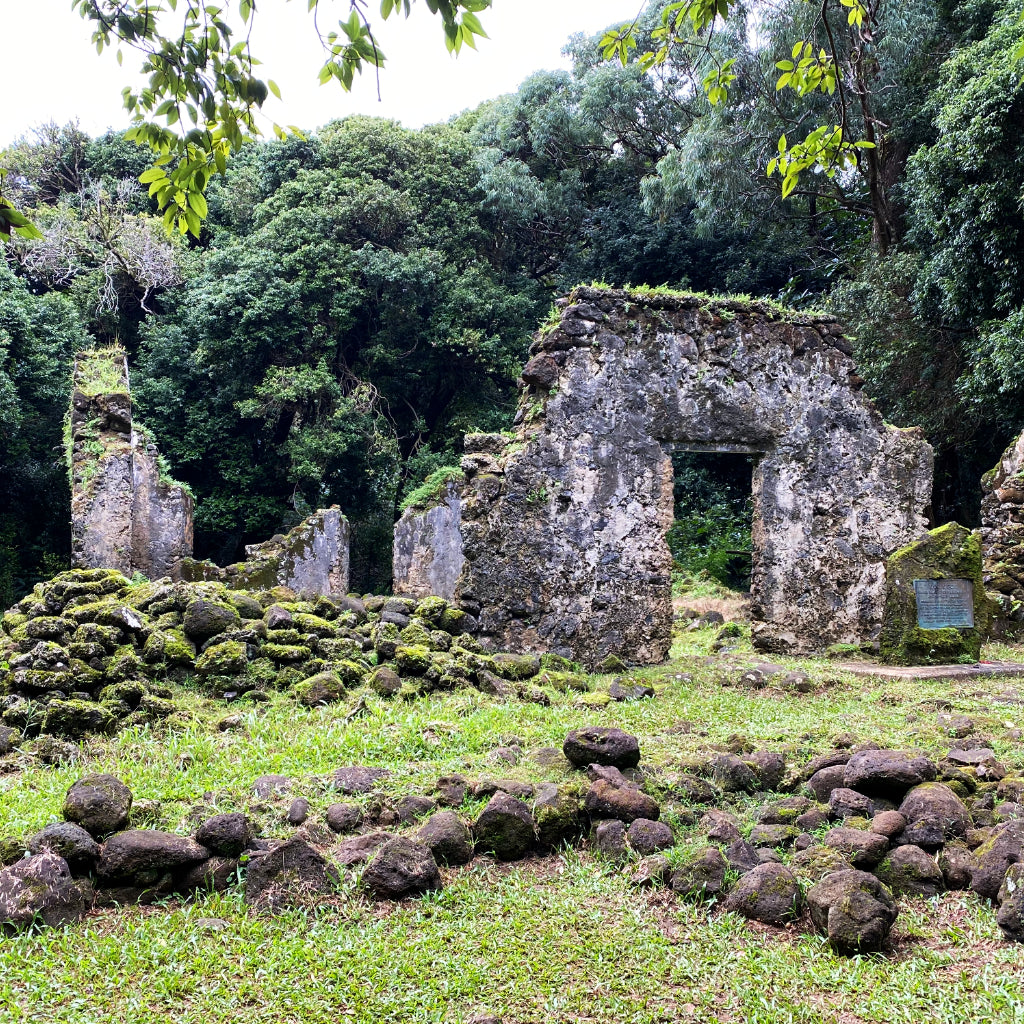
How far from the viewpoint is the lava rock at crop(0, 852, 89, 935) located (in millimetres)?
2934

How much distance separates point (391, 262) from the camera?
19875 millimetres

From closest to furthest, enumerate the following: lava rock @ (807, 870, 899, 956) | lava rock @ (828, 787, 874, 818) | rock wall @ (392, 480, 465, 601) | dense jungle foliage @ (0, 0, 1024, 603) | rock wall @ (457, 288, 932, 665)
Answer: lava rock @ (807, 870, 899, 956) → lava rock @ (828, 787, 874, 818) → rock wall @ (457, 288, 932, 665) → rock wall @ (392, 480, 465, 601) → dense jungle foliage @ (0, 0, 1024, 603)

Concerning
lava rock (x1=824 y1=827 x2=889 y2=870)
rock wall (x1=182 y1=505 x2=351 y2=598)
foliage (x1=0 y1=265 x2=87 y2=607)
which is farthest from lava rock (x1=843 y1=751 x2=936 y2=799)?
foliage (x1=0 y1=265 x2=87 y2=607)

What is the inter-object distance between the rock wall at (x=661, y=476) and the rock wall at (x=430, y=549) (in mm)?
4856

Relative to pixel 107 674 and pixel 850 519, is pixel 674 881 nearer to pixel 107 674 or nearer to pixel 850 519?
pixel 107 674

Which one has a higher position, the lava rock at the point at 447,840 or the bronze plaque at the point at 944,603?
the bronze plaque at the point at 944,603

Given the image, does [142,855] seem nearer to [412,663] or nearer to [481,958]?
[481,958]

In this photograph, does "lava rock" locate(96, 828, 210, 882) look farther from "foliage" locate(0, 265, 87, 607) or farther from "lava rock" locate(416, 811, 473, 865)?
"foliage" locate(0, 265, 87, 607)

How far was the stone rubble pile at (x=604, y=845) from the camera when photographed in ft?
9.88

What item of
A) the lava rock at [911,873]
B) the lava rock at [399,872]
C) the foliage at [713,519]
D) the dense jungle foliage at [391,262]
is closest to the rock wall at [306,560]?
the dense jungle foliage at [391,262]

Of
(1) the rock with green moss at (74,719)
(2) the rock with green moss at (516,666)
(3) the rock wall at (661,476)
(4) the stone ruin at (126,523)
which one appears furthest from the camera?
(4) the stone ruin at (126,523)

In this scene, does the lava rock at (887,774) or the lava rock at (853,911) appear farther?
the lava rock at (887,774)

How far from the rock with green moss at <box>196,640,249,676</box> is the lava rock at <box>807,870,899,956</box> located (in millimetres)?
4216

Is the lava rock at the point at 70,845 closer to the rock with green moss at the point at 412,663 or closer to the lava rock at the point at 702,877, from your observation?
the lava rock at the point at 702,877
